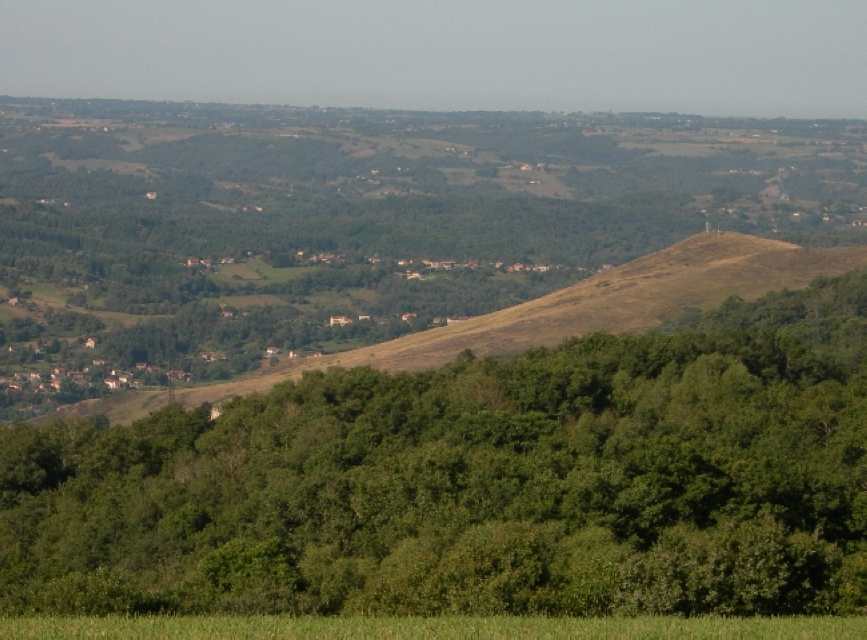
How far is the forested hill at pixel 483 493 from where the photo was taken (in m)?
26.6

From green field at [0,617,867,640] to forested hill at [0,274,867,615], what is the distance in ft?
10.3

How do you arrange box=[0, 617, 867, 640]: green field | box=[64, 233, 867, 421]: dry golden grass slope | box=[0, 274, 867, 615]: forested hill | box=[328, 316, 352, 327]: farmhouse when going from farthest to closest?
box=[328, 316, 352, 327]: farmhouse
box=[64, 233, 867, 421]: dry golden grass slope
box=[0, 274, 867, 615]: forested hill
box=[0, 617, 867, 640]: green field

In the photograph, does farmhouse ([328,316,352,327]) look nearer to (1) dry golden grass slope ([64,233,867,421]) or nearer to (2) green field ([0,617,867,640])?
(1) dry golden grass slope ([64,233,867,421])

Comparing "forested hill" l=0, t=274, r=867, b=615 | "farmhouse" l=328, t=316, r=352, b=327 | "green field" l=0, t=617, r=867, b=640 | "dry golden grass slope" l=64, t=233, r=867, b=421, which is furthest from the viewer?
"farmhouse" l=328, t=316, r=352, b=327

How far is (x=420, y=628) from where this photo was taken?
21.0 m

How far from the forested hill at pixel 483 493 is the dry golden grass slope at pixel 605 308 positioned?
931 inches

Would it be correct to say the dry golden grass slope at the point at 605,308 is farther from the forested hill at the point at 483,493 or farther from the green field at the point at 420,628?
the green field at the point at 420,628

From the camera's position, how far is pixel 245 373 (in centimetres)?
13875

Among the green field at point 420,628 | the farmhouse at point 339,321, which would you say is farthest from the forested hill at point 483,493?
the farmhouse at point 339,321

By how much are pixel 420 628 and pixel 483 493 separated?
49.1 ft

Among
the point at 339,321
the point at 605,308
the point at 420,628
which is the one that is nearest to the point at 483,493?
the point at 420,628

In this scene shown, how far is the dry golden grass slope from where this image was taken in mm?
85312

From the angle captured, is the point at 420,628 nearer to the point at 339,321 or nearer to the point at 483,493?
the point at 483,493


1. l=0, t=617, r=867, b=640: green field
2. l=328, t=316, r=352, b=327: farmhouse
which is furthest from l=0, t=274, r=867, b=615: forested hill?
l=328, t=316, r=352, b=327: farmhouse
